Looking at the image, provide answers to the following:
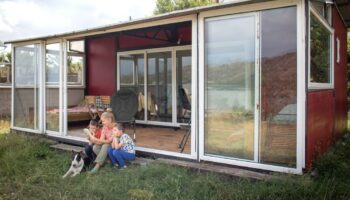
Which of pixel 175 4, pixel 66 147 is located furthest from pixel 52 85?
pixel 175 4

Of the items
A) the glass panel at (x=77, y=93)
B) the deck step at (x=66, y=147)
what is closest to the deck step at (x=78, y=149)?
the deck step at (x=66, y=147)

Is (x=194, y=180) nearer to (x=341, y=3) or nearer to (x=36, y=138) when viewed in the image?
(x=36, y=138)

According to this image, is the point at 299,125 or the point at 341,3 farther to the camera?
the point at 341,3

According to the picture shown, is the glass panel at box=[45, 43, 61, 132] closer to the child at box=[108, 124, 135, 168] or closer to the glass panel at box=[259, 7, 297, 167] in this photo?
the child at box=[108, 124, 135, 168]

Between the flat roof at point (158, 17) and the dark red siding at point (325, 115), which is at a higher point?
the flat roof at point (158, 17)

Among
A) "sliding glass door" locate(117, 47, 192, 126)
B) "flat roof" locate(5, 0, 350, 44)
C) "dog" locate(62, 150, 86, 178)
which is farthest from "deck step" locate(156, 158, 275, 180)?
"sliding glass door" locate(117, 47, 192, 126)

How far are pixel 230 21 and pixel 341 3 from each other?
3057 mm

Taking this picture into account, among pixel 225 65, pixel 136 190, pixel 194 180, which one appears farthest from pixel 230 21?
pixel 136 190

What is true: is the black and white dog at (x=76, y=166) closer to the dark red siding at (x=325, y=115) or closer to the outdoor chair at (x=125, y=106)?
the outdoor chair at (x=125, y=106)

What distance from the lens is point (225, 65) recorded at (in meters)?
4.30

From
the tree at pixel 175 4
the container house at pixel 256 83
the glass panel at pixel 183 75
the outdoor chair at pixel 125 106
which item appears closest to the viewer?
the container house at pixel 256 83

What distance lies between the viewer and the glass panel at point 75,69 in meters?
8.73

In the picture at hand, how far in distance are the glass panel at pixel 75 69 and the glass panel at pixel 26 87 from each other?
135cm

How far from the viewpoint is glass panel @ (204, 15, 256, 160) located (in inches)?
162
